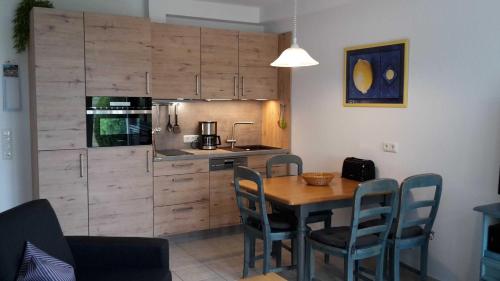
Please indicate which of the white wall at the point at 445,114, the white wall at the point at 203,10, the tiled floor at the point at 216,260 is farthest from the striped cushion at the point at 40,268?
the white wall at the point at 203,10

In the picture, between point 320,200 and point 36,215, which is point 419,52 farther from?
point 36,215

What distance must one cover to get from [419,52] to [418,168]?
948 mm

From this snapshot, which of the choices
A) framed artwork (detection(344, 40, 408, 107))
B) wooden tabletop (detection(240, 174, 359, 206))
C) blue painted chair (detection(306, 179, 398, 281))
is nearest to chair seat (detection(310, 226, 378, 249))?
blue painted chair (detection(306, 179, 398, 281))

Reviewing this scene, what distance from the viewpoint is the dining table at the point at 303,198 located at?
3.25 meters

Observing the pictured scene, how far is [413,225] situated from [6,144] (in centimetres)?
368

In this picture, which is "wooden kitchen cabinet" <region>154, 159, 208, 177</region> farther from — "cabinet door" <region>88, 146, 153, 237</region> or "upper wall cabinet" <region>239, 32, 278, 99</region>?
"upper wall cabinet" <region>239, 32, 278, 99</region>

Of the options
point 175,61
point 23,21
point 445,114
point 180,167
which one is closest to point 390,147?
point 445,114

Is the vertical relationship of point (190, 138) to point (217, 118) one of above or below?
below

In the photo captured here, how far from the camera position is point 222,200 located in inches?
193

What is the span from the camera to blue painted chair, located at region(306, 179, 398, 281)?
9.80 feet

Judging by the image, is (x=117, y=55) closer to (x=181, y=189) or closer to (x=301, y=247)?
(x=181, y=189)

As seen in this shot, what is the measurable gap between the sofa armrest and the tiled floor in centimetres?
105

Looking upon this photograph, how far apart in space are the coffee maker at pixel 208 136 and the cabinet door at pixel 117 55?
0.98 m

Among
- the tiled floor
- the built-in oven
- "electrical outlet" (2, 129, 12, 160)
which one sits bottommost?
the tiled floor
